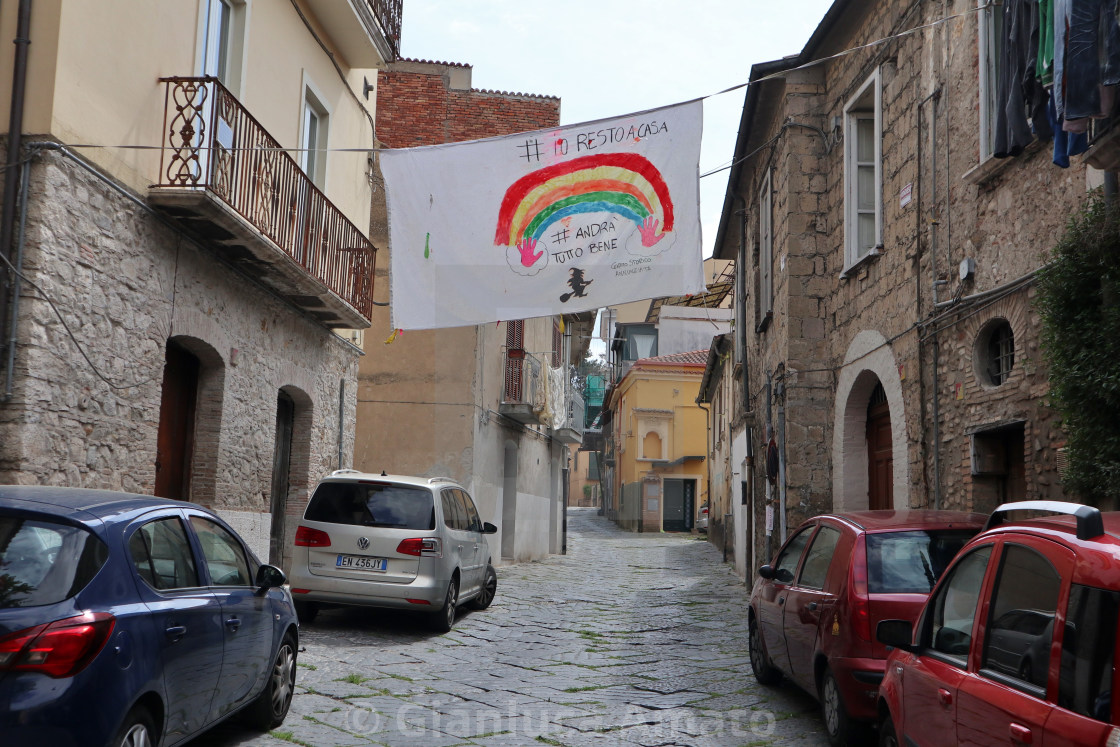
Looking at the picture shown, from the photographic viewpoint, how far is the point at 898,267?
10.2 metres

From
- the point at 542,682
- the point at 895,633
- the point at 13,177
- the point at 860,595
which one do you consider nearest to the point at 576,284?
the point at 542,682

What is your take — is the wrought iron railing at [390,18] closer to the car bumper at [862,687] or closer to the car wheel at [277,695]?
the car wheel at [277,695]

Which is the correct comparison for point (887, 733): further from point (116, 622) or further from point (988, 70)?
point (988, 70)

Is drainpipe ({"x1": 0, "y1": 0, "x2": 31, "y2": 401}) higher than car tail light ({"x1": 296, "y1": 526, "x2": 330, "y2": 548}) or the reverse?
higher

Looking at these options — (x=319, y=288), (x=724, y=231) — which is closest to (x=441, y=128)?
(x=724, y=231)

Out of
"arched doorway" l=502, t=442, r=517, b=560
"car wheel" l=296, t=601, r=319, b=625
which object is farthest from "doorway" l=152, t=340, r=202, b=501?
"arched doorway" l=502, t=442, r=517, b=560

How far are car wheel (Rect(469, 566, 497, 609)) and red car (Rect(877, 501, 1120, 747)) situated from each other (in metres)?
8.85

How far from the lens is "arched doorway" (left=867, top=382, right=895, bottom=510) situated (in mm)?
11148

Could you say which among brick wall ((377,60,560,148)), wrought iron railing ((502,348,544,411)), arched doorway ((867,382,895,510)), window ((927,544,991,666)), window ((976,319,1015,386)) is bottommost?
window ((927,544,991,666))

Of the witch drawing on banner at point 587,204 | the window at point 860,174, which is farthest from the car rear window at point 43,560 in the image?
the window at point 860,174

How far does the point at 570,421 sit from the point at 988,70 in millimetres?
20771

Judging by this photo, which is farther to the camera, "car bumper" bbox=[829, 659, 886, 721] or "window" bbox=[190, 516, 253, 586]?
"car bumper" bbox=[829, 659, 886, 721]

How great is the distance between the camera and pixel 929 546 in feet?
19.5

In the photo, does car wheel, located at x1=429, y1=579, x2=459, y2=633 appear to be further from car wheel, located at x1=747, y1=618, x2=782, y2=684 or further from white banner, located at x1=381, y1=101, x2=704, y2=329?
car wheel, located at x1=747, y1=618, x2=782, y2=684
